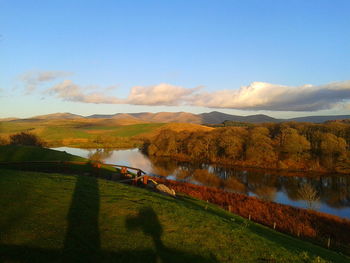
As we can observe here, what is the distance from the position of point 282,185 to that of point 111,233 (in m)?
51.2

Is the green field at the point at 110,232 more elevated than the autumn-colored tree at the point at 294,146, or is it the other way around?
the green field at the point at 110,232

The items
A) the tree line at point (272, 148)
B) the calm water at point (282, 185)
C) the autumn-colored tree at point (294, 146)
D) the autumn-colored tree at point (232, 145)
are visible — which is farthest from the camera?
the autumn-colored tree at point (232, 145)

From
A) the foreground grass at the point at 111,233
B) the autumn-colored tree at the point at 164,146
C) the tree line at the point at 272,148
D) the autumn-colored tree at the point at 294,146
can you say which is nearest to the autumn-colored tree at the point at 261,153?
the tree line at the point at 272,148

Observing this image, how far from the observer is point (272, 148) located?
7856 centimetres

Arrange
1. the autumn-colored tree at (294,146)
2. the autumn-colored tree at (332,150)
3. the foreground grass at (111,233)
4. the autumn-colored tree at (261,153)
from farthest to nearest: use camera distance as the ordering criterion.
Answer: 1. the autumn-colored tree at (261,153)
2. the autumn-colored tree at (294,146)
3. the autumn-colored tree at (332,150)
4. the foreground grass at (111,233)

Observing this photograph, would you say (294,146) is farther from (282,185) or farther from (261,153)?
(282,185)

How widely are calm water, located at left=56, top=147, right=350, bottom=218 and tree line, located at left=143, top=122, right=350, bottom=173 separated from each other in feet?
23.3

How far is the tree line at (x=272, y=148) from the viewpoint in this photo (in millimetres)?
74188

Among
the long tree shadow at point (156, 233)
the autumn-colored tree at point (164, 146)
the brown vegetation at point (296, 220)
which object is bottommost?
the brown vegetation at point (296, 220)

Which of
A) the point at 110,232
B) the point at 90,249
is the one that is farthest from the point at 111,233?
the point at 90,249

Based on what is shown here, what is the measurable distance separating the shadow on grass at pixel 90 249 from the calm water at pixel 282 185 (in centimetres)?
3228

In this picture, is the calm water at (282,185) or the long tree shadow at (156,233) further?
the calm water at (282,185)

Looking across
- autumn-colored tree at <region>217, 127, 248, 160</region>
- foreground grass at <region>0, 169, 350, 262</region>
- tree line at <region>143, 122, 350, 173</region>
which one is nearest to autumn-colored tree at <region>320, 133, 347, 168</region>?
tree line at <region>143, 122, 350, 173</region>

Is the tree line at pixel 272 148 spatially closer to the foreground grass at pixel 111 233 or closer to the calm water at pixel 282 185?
the calm water at pixel 282 185
